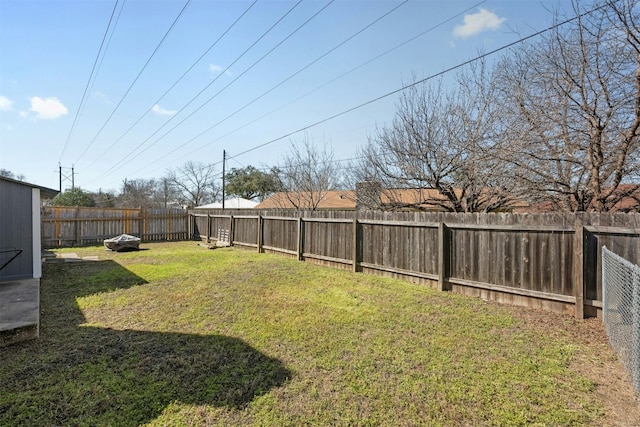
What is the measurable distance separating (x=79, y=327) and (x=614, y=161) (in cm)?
841

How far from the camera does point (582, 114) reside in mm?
5344

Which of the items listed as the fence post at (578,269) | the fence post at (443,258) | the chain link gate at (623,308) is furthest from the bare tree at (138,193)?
the chain link gate at (623,308)

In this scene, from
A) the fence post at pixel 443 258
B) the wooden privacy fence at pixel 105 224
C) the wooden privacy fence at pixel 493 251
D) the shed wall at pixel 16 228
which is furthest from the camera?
the wooden privacy fence at pixel 105 224

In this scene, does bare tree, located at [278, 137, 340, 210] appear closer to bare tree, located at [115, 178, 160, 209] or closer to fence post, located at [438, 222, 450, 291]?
fence post, located at [438, 222, 450, 291]

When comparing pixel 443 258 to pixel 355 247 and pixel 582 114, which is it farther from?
pixel 582 114

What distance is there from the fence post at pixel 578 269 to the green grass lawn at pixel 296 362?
0.26 metres

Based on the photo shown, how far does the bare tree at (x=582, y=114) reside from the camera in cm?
487

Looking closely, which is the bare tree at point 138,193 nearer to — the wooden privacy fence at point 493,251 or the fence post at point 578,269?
the wooden privacy fence at point 493,251

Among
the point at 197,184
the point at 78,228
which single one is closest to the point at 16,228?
the point at 78,228

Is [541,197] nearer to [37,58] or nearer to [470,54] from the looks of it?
[470,54]

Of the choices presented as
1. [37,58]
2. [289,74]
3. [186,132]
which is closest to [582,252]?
[289,74]

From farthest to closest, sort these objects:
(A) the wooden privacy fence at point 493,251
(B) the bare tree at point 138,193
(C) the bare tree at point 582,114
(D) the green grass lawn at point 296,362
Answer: (B) the bare tree at point 138,193, (C) the bare tree at point 582,114, (A) the wooden privacy fence at point 493,251, (D) the green grass lawn at point 296,362

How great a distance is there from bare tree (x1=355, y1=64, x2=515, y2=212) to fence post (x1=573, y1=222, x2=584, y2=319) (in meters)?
2.54

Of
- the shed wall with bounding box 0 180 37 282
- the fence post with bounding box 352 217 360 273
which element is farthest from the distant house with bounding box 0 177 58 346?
the fence post with bounding box 352 217 360 273
